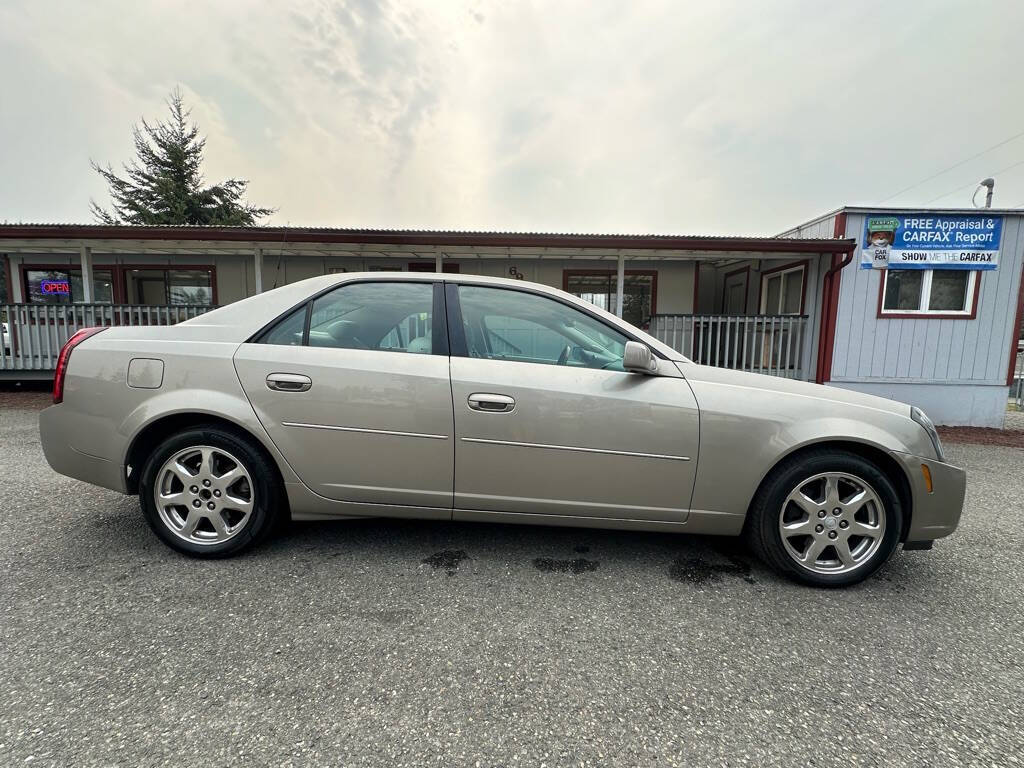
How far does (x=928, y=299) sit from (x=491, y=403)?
8.73 meters

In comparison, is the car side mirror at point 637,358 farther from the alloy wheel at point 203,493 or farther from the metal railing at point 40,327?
the metal railing at point 40,327

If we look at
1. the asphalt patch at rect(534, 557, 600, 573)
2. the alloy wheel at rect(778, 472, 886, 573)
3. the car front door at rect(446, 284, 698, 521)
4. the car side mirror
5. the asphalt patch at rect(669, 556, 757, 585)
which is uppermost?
the car side mirror

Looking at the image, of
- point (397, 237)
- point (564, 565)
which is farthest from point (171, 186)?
point (564, 565)

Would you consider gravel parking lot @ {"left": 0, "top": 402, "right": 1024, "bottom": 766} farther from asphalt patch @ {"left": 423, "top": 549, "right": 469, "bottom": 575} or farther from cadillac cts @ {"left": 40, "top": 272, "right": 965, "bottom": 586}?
cadillac cts @ {"left": 40, "top": 272, "right": 965, "bottom": 586}

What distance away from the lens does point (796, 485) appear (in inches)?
95.7

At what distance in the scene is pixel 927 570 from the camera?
271 centimetres

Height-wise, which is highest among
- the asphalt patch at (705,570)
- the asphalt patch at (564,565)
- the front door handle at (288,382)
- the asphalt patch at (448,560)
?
the front door handle at (288,382)

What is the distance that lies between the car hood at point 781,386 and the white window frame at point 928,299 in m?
6.71

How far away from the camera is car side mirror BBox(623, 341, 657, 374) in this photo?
→ 2.35m

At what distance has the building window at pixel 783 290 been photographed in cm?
902

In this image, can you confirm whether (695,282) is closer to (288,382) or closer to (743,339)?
(743,339)

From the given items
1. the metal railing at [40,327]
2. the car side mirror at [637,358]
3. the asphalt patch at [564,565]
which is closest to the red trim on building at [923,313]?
the car side mirror at [637,358]

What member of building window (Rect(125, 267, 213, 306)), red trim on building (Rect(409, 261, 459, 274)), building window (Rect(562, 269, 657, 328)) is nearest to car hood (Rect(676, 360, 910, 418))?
building window (Rect(562, 269, 657, 328))

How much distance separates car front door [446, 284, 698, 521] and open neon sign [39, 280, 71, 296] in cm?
1357
